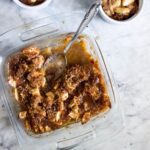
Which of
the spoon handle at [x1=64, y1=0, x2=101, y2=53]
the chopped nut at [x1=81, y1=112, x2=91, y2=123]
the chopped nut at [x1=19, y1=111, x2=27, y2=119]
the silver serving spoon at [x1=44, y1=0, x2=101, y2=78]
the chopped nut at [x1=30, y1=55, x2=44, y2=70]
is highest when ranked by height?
the spoon handle at [x1=64, y1=0, x2=101, y2=53]

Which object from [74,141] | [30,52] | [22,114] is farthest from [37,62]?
[74,141]

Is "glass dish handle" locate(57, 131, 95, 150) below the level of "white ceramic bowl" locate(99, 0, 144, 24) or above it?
below

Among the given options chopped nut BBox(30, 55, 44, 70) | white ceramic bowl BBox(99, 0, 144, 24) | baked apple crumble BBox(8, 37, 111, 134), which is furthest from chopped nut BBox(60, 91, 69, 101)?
white ceramic bowl BBox(99, 0, 144, 24)

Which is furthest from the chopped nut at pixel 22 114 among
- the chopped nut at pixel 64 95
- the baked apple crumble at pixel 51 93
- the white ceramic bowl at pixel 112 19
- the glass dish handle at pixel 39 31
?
the white ceramic bowl at pixel 112 19

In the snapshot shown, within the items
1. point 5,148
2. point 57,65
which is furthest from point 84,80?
point 5,148

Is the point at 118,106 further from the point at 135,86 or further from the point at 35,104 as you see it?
the point at 35,104

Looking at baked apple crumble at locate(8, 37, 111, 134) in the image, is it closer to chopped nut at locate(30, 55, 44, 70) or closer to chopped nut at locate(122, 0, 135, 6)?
chopped nut at locate(30, 55, 44, 70)

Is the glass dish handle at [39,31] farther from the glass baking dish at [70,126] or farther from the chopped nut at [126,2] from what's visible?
the chopped nut at [126,2]
